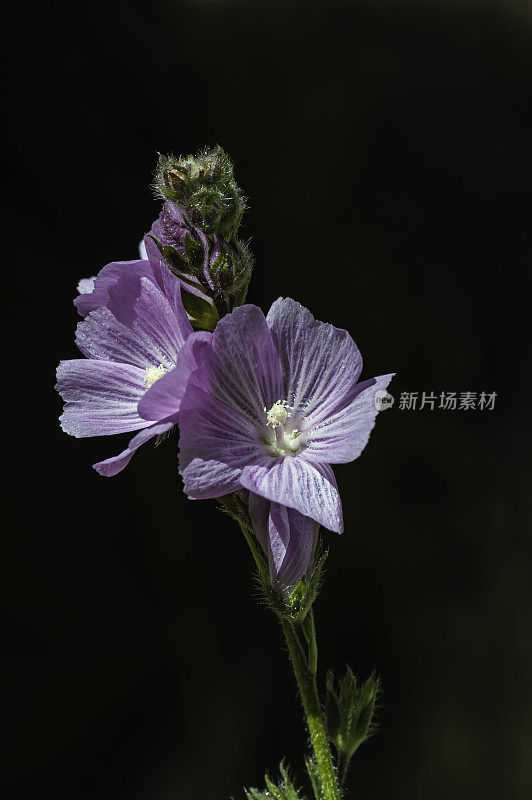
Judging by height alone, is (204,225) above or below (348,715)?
above

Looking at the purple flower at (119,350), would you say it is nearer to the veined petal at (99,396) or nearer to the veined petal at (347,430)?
the veined petal at (99,396)

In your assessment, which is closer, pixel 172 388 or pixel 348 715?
pixel 172 388

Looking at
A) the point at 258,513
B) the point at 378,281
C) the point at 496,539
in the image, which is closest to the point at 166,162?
the point at 258,513

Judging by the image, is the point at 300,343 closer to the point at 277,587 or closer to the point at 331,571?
the point at 277,587

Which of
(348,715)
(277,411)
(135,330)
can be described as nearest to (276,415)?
(277,411)

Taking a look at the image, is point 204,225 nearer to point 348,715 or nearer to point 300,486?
point 300,486

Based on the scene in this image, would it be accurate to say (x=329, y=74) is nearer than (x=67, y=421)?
No

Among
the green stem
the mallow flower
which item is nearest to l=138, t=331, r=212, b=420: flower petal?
the mallow flower
